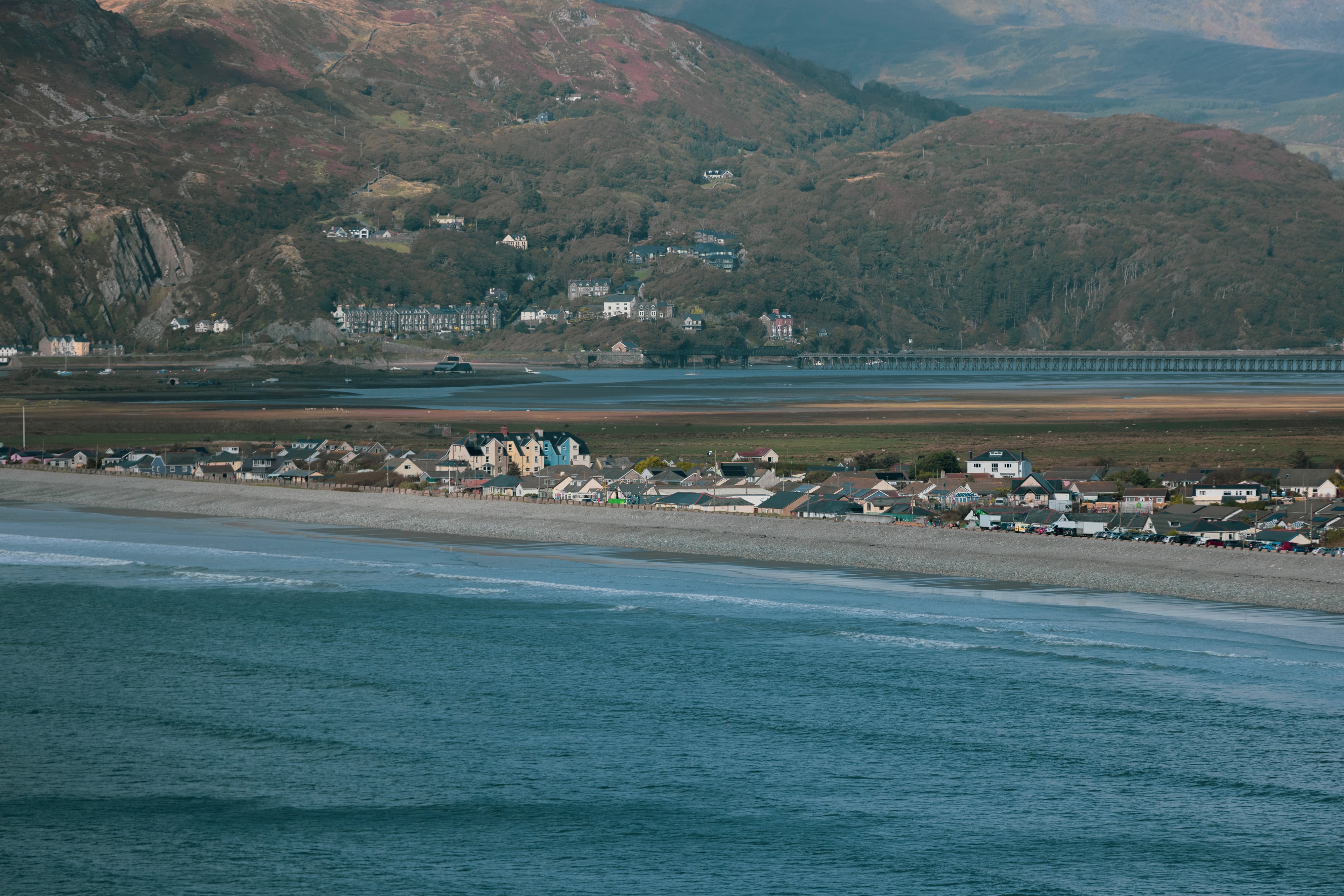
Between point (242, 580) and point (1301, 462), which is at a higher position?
point (1301, 462)

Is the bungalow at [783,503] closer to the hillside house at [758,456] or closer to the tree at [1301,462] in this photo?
the hillside house at [758,456]

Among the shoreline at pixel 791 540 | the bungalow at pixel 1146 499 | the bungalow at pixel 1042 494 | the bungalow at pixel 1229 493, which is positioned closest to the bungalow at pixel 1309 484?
the bungalow at pixel 1229 493

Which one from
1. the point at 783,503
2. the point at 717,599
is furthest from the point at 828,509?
the point at 717,599

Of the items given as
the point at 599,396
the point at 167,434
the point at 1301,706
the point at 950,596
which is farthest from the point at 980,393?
the point at 1301,706

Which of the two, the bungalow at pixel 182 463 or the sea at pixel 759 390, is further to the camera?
the sea at pixel 759 390

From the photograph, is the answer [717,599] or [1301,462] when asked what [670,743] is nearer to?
[717,599]

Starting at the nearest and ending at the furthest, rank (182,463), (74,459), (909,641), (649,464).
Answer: (909,641), (649,464), (182,463), (74,459)

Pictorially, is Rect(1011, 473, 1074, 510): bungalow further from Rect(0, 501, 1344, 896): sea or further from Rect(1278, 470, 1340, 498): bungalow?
Rect(0, 501, 1344, 896): sea
